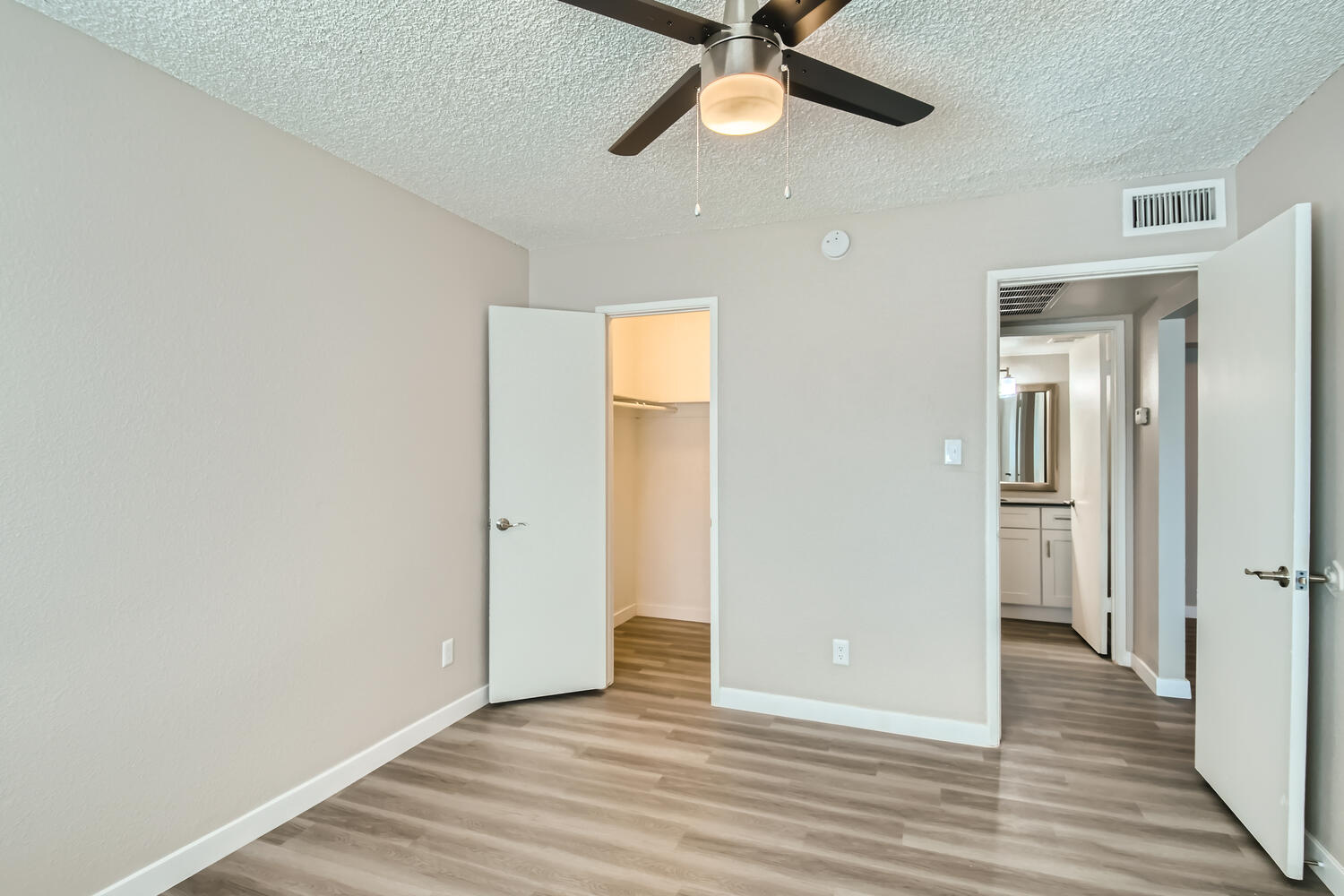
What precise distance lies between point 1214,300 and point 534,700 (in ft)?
11.4

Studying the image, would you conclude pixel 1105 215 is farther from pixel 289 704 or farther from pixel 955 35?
pixel 289 704

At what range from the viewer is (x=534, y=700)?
356 centimetres

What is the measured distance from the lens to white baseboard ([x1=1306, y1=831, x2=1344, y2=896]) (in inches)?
76.2

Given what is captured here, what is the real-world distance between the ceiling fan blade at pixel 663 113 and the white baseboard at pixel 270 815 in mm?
2471

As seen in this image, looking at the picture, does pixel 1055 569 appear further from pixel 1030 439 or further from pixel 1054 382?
pixel 1054 382

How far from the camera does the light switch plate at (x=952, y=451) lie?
9.82 feet

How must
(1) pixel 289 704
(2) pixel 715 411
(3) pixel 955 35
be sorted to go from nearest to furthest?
1. (3) pixel 955 35
2. (1) pixel 289 704
3. (2) pixel 715 411

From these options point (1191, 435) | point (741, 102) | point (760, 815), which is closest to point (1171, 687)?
point (760, 815)

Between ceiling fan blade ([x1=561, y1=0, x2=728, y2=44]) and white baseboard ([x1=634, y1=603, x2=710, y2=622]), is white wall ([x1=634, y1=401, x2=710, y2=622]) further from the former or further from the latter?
ceiling fan blade ([x1=561, y1=0, x2=728, y2=44])

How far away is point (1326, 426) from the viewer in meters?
2.11

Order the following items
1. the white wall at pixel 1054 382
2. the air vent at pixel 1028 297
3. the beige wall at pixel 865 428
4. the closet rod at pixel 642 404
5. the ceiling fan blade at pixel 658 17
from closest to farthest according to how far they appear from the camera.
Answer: the ceiling fan blade at pixel 658 17 → the beige wall at pixel 865 428 → the air vent at pixel 1028 297 → the closet rod at pixel 642 404 → the white wall at pixel 1054 382

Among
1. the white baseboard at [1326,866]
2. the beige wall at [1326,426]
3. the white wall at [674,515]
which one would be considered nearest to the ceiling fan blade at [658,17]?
the beige wall at [1326,426]

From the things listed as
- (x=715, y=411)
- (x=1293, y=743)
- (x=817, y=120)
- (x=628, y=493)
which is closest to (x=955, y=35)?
(x=817, y=120)

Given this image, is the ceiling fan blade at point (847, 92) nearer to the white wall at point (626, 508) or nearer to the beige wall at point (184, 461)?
the beige wall at point (184, 461)
